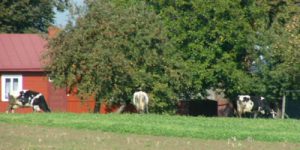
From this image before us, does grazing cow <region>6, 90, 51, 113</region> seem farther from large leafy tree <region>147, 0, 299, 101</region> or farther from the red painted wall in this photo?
large leafy tree <region>147, 0, 299, 101</region>

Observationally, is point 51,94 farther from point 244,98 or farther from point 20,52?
point 244,98

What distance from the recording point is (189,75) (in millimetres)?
45750

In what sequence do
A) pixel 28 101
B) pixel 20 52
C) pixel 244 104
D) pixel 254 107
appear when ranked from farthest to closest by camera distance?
pixel 20 52 → pixel 244 104 → pixel 254 107 → pixel 28 101

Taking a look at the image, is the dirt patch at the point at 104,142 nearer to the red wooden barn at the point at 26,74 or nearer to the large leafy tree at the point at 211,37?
the large leafy tree at the point at 211,37

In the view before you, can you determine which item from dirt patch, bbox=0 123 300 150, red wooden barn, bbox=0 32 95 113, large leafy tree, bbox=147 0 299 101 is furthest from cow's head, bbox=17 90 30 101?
dirt patch, bbox=0 123 300 150

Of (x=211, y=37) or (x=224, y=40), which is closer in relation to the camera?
(x=211, y=37)

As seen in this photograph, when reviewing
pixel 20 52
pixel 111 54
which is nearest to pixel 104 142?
pixel 111 54

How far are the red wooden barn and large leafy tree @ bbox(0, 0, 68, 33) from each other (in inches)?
318

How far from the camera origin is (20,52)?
52.6 metres

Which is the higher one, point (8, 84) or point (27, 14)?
point (27, 14)

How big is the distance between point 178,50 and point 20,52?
412 inches

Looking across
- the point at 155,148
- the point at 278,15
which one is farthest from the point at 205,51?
the point at 155,148

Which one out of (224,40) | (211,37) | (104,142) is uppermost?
(211,37)

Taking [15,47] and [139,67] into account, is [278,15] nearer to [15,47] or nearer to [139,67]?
[139,67]
